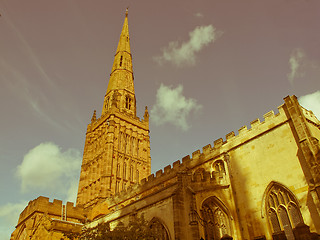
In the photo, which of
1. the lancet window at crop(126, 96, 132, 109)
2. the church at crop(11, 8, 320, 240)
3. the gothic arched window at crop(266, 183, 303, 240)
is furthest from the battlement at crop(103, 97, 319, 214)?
the lancet window at crop(126, 96, 132, 109)

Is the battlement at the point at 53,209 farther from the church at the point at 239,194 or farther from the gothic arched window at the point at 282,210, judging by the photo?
the gothic arched window at the point at 282,210

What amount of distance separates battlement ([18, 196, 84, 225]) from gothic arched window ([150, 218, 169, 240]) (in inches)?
375

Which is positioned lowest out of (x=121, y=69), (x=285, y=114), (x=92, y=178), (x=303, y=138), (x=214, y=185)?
(x=214, y=185)

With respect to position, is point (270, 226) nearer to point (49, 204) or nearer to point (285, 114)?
point (285, 114)

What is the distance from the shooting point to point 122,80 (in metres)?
50.9

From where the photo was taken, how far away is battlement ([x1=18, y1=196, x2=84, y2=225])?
22.4 m

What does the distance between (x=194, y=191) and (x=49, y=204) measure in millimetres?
13551

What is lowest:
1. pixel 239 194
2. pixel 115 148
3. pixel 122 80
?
pixel 239 194

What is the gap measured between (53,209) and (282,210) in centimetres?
1781

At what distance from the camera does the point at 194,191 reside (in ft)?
53.2

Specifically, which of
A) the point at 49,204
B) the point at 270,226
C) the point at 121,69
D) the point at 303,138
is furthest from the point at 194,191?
the point at 121,69

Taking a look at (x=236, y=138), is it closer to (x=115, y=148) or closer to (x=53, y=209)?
(x=53, y=209)

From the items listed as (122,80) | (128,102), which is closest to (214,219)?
(128,102)

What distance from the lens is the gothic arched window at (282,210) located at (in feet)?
50.1
